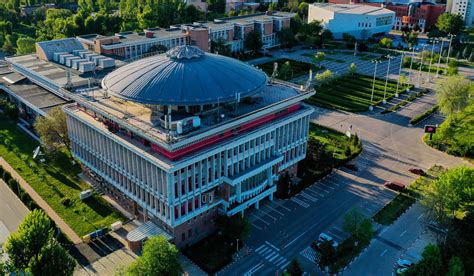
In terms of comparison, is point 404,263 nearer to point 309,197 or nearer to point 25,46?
point 309,197

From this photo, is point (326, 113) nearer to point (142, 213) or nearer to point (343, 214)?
point (343, 214)

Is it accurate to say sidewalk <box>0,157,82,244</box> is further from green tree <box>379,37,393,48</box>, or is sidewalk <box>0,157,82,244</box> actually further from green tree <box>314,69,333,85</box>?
green tree <box>379,37,393,48</box>

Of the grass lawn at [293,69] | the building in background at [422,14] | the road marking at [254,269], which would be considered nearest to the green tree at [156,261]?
the road marking at [254,269]

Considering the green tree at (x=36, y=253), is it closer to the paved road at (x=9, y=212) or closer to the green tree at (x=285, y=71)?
the paved road at (x=9, y=212)

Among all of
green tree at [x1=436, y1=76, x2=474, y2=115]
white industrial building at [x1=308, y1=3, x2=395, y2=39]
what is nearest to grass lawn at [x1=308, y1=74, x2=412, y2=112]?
green tree at [x1=436, y1=76, x2=474, y2=115]

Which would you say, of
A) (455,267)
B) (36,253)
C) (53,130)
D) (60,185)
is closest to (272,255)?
(455,267)

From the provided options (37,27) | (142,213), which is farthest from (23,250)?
(37,27)
